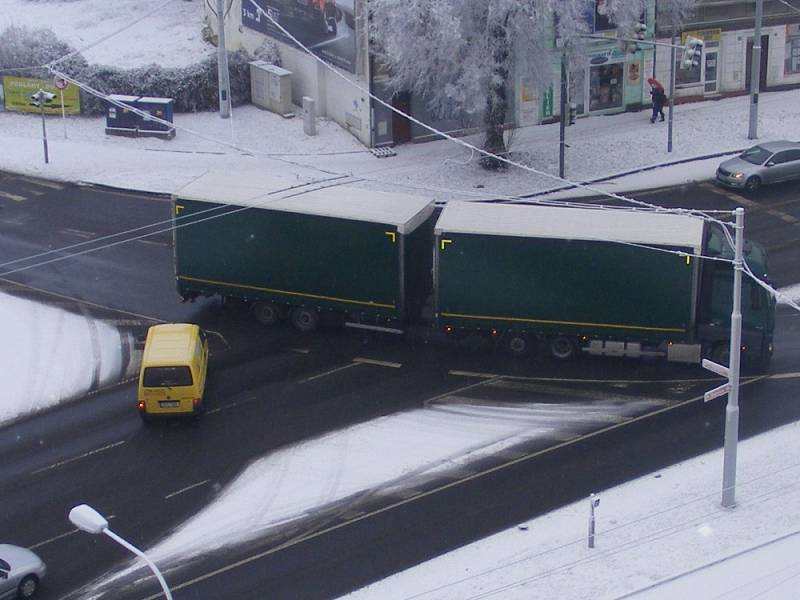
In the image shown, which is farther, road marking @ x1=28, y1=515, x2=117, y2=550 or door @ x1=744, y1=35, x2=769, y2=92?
door @ x1=744, y1=35, x2=769, y2=92

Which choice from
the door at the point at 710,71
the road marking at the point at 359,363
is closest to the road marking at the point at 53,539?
the road marking at the point at 359,363

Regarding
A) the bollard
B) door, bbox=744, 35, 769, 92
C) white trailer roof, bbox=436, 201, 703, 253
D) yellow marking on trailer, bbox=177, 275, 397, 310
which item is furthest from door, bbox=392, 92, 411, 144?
door, bbox=744, 35, 769, 92

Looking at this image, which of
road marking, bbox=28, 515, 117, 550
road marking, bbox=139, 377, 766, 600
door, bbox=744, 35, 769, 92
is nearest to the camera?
road marking, bbox=139, 377, 766, 600

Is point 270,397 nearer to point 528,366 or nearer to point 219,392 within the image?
point 219,392

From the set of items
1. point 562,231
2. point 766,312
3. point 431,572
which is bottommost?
point 431,572

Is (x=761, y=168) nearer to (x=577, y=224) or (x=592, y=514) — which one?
(x=577, y=224)

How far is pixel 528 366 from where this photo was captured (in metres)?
31.1

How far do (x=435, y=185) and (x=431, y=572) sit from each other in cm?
2174

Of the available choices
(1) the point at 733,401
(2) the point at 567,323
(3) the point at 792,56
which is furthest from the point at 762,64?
(1) the point at 733,401

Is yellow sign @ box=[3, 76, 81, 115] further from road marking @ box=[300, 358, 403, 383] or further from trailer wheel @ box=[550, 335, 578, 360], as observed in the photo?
trailer wheel @ box=[550, 335, 578, 360]

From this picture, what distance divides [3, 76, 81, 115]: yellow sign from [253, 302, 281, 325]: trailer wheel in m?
19.9

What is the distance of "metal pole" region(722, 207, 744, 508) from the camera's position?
23.1m

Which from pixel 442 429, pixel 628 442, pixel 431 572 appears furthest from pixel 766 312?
pixel 431 572

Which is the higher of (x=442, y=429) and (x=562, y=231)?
(x=562, y=231)
